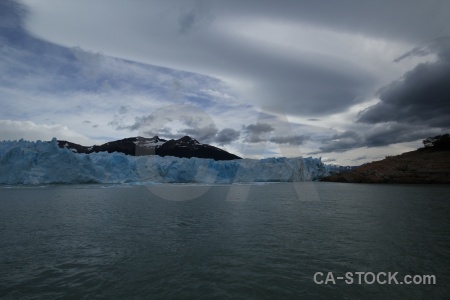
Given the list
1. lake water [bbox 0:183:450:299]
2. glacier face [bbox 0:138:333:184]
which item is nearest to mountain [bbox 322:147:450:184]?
glacier face [bbox 0:138:333:184]

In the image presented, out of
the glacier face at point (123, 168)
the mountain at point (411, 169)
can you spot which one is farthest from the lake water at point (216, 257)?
the mountain at point (411, 169)

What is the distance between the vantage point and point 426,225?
12.3 meters

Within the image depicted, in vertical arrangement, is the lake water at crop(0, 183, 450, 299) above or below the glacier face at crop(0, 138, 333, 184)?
below

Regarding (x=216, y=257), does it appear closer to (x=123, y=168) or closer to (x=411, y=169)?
(x=123, y=168)

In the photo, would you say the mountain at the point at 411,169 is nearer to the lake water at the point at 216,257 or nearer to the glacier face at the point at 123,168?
the glacier face at the point at 123,168

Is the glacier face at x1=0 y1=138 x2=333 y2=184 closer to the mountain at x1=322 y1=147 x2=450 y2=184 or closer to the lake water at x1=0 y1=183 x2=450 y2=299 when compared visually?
the mountain at x1=322 y1=147 x2=450 y2=184

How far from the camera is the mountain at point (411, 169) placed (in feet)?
157

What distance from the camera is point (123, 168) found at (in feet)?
167

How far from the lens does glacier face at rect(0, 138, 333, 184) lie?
1549 inches

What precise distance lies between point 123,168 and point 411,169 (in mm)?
54137

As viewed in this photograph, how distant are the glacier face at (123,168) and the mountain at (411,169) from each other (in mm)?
20076

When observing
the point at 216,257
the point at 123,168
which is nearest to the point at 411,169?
the point at 123,168

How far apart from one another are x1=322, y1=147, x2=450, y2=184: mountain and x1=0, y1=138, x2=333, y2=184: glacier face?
65.9 ft

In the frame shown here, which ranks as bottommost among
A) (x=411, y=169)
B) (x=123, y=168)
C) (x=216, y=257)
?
(x=216, y=257)
